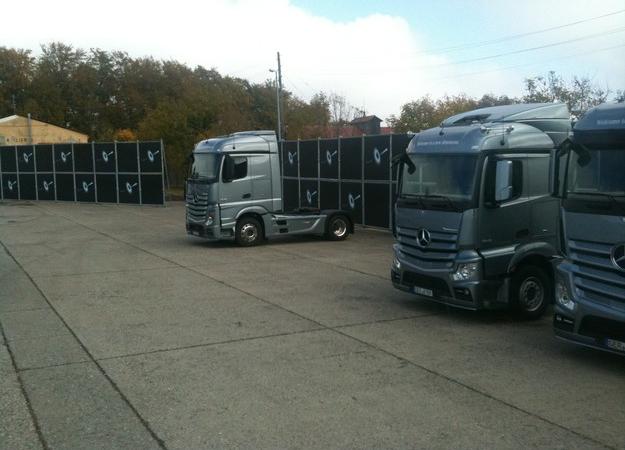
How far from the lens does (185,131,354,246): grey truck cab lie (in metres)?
17.3

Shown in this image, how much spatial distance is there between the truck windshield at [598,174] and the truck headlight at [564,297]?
104 cm

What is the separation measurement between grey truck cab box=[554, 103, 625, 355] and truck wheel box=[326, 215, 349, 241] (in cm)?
1129

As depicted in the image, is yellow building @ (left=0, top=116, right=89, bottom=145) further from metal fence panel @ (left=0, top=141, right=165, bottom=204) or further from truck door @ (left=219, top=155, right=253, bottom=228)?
truck door @ (left=219, top=155, right=253, bottom=228)

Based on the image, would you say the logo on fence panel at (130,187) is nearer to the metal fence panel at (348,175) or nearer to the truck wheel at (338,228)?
the metal fence panel at (348,175)

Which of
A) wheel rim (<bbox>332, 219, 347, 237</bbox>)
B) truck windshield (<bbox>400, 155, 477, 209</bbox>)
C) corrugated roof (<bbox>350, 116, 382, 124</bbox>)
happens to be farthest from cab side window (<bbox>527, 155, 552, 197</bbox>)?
corrugated roof (<bbox>350, 116, 382, 124</bbox>)

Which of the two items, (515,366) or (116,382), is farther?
(515,366)

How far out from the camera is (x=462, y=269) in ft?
30.4

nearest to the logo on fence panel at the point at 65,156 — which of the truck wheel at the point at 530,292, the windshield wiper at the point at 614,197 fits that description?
the truck wheel at the point at 530,292

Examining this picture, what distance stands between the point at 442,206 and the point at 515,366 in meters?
2.81

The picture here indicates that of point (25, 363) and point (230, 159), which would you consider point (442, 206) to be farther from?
point (230, 159)

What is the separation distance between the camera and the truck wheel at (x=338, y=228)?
62.0ft

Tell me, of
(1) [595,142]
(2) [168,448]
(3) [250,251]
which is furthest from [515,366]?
(3) [250,251]

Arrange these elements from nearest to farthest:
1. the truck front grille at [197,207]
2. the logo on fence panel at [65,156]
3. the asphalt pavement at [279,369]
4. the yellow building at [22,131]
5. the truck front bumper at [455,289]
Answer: the asphalt pavement at [279,369]
the truck front bumper at [455,289]
the truck front grille at [197,207]
the logo on fence panel at [65,156]
the yellow building at [22,131]

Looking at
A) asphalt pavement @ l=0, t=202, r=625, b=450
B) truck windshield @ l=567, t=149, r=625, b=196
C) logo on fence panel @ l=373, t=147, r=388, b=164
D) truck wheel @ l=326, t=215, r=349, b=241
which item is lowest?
asphalt pavement @ l=0, t=202, r=625, b=450
